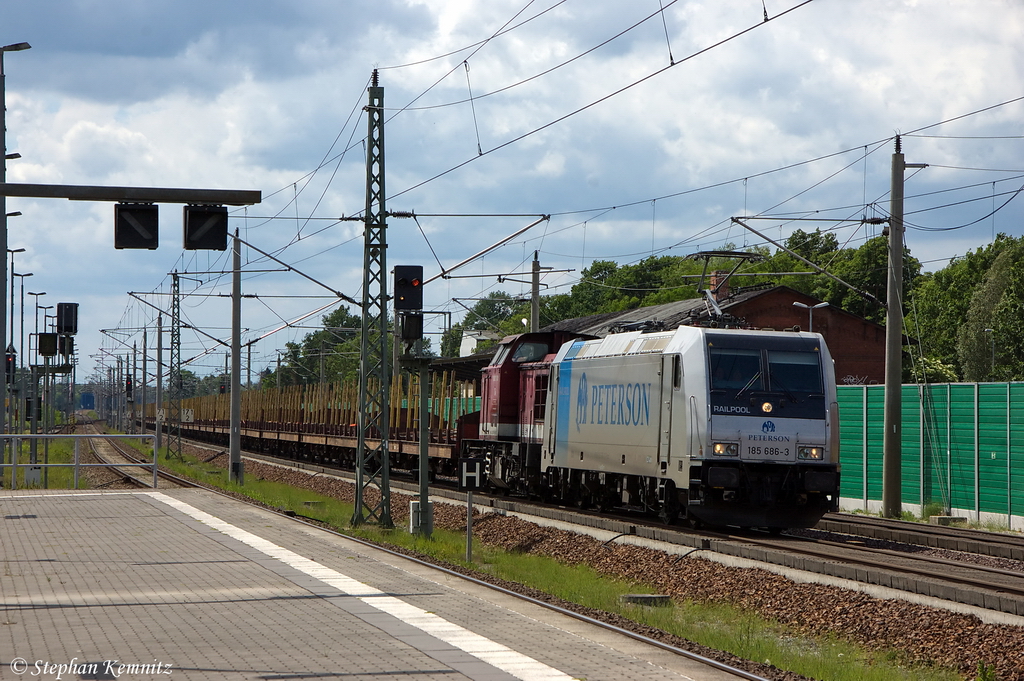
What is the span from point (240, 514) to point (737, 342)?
9085 mm

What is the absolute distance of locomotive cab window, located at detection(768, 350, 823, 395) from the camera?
18016 mm

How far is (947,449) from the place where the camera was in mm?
24875

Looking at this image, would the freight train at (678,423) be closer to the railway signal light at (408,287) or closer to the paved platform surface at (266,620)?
the railway signal light at (408,287)

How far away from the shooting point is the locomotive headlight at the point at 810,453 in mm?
17734

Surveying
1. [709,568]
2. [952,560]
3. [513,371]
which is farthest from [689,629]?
[513,371]

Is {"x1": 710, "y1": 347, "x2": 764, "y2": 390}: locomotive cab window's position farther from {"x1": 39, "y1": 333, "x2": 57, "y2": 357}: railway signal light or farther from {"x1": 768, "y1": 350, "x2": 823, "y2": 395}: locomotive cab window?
{"x1": 39, "y1": 333, "x2": 57, "y2": 357}: railway signal light

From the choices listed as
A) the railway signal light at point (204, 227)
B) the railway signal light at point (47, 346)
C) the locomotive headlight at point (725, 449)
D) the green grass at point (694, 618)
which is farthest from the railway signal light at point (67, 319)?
the locomotive headlight at point (725, 449)

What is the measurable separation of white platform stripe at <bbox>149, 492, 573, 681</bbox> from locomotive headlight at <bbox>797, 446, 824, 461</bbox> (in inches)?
309

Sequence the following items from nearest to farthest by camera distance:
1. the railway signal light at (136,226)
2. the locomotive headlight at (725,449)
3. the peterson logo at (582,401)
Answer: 1. the railway signal light at (136,226)
2. the locomotive headlight at (725,449)
3. the peterson logo at (582,401)

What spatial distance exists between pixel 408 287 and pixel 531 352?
779cm

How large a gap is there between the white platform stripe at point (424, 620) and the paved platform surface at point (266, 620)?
0.06 ft

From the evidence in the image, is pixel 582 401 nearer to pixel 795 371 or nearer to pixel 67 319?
pixel 795 371

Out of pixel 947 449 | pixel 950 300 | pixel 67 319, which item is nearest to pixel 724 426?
pixel 947 449

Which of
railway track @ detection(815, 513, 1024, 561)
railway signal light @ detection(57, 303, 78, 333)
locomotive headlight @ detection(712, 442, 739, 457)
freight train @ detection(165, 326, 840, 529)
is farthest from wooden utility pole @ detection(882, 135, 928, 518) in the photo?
railway signal light @ detection(57, 303, 78, 333)
